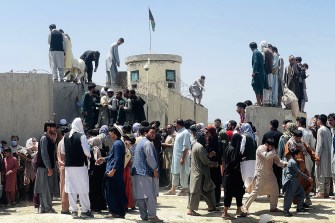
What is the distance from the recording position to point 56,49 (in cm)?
1478

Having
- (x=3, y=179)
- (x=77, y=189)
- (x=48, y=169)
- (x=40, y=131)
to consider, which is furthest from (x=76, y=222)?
(x=40, y=131)

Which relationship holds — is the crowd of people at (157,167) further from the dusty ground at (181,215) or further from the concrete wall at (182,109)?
the concrete wall at (182,109)

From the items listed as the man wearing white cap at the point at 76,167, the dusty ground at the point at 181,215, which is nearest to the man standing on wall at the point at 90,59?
the dusty ground at the point at 181,215

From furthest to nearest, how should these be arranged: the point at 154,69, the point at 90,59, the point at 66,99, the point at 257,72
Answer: the point at 154,69
the point at 90,59
the point at 66,99
the point at 257,72

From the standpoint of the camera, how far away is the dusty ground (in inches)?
349

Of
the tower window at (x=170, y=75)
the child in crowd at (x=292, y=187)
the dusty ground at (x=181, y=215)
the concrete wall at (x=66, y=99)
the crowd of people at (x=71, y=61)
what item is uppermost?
the tower window at (x=170, y=75)

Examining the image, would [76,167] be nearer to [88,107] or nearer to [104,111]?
[88,107]

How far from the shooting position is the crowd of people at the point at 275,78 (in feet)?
44.4

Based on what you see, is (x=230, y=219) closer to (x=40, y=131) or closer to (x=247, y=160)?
(x=247, y=160)

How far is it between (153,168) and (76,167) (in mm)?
1181

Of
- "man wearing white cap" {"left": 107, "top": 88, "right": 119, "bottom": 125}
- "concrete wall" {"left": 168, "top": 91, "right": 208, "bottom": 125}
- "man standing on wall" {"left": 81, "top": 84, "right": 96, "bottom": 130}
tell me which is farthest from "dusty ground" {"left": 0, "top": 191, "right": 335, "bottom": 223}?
"concrete wall" {"left": 168, "top": 91, "right": 208, "bottom": 125}

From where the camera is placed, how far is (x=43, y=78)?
12.9 meters

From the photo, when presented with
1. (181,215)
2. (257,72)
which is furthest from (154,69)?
(181,215)

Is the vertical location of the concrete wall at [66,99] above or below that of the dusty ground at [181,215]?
above
